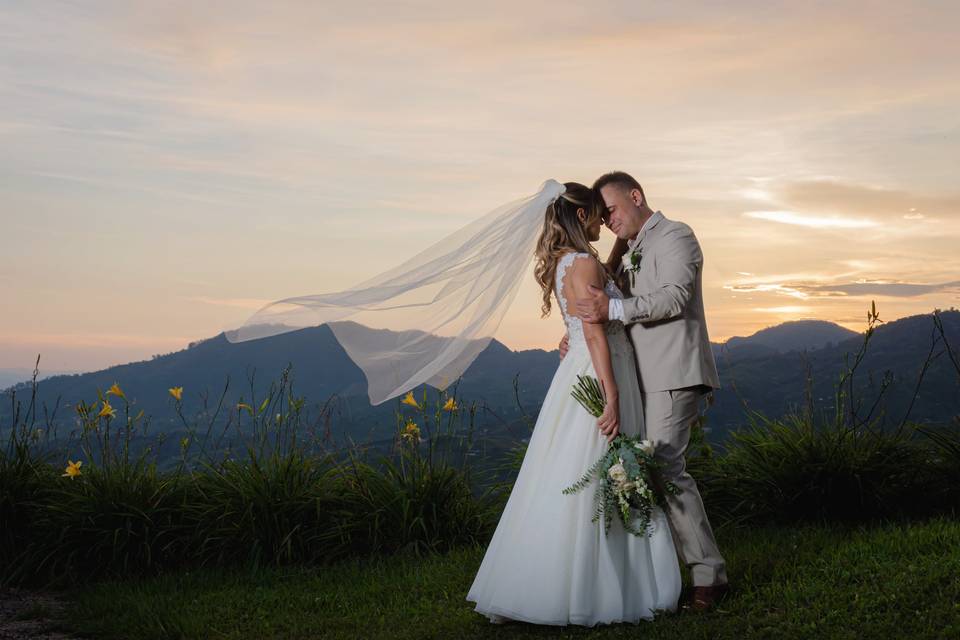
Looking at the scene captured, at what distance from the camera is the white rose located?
4.86 meters

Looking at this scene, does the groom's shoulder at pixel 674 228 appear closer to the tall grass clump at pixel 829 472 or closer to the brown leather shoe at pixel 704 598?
the brown leather shoe at pixel 704 598

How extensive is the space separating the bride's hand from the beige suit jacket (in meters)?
0.31

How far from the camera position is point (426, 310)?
Answer: 6164 millimetres

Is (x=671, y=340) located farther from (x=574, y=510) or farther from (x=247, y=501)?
(x=247, y=501)

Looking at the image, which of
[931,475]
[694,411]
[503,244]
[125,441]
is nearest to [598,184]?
[503,244]

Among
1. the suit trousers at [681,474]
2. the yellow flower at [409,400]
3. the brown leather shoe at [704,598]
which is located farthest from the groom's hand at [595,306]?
the yellow flower at [409,400]

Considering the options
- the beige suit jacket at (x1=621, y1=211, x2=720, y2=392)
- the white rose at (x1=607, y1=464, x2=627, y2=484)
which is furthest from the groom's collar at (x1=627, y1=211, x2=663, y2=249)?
the white rose at (x1=607, y1=464, x2=627, y2=484)

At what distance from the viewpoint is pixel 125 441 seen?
852 cm

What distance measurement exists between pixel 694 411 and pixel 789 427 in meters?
3.46

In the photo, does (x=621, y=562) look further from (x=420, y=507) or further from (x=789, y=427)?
(x=789, y=427)

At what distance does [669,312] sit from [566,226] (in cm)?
82

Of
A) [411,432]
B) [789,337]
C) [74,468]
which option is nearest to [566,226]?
[411,432]

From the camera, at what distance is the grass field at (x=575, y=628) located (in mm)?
5129

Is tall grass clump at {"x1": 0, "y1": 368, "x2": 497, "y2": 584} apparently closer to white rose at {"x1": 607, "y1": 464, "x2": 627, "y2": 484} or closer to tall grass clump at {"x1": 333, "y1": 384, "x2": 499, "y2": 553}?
tall grass clump at {"x1": 333, "y1": 384, "x2": 499, "y2": 553}
